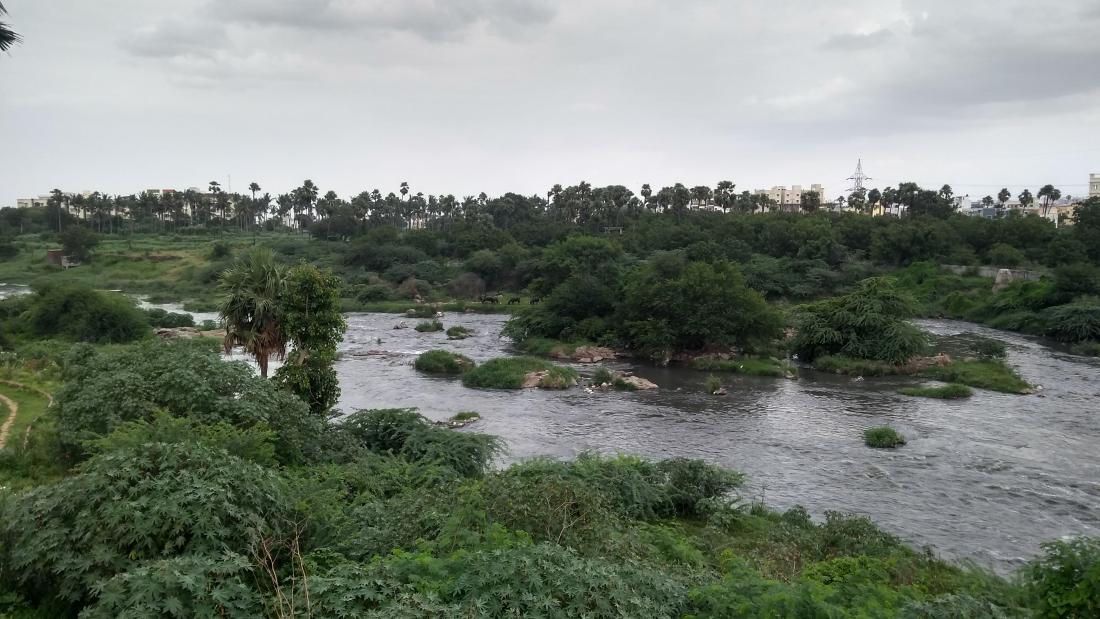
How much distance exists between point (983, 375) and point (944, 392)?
438cm

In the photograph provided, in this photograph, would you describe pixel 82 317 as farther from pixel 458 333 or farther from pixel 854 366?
pixel 854 366

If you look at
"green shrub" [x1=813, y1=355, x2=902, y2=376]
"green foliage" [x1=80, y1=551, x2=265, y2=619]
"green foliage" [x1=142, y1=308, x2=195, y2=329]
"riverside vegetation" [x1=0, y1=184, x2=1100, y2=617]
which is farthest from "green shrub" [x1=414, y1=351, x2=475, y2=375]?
"green foliage" [x1=80, y1=551, x2=265, y2=619]

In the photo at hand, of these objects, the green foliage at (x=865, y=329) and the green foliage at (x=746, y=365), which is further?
the green foliage at (x=865, y=329)

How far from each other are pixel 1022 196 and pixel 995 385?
108 meters

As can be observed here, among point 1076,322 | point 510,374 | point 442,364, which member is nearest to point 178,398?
Result: point 510,374

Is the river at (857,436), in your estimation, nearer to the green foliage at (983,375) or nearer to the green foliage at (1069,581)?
the green foliage at (983,375)

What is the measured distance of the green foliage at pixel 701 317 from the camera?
152ft

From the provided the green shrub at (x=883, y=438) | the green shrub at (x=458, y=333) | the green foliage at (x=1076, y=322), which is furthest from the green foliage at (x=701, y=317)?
the green foliage at (x=1076, y=322)

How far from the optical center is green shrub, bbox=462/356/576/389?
38.9m

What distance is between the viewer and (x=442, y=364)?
42.6m

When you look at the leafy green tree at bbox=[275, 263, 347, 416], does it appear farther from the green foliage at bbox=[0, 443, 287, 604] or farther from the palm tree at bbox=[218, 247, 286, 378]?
the green foliage at bbox=[0, 443, 287, 604]

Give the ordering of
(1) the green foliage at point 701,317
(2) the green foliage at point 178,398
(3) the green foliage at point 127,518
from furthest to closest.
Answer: (1) the green foliage at point 701,317
(2) the green foliage at point 178,398
(3) the green foliage at point 127,518

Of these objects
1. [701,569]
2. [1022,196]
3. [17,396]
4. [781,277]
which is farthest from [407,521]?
[1022,196]

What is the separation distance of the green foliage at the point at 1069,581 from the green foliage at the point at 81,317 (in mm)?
47320
